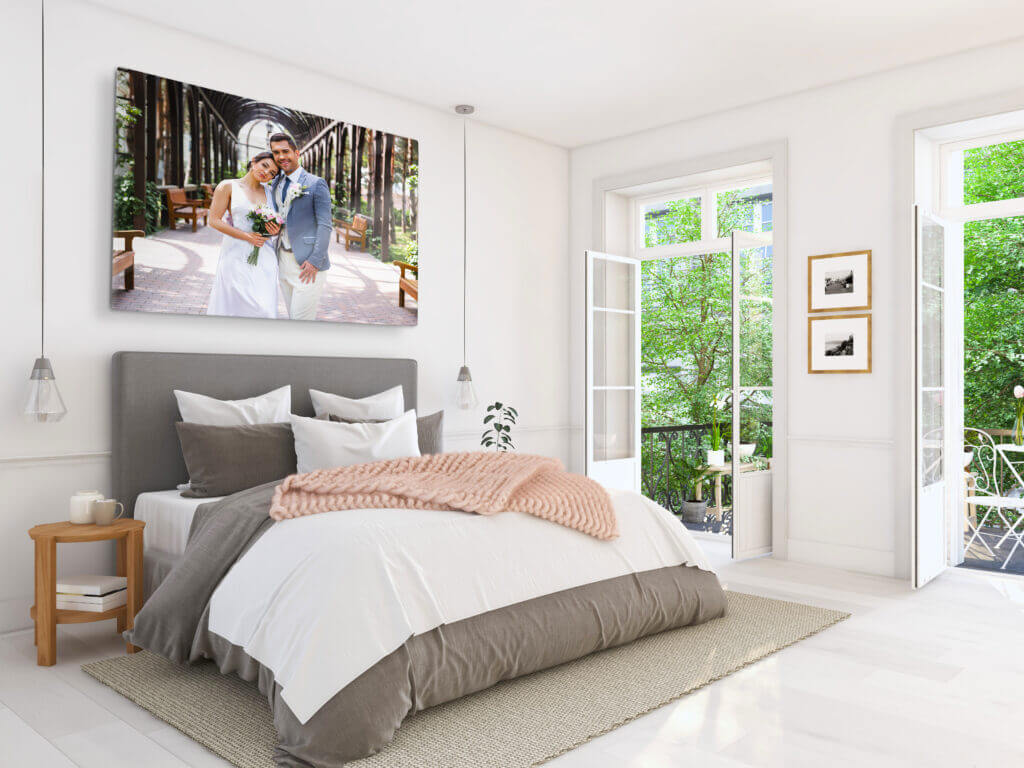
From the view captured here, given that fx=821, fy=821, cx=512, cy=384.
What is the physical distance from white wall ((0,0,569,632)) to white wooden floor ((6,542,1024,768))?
718 mm

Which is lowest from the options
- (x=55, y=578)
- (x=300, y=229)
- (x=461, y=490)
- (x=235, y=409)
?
(x=55, y=578)

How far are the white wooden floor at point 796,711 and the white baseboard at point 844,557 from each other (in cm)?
84

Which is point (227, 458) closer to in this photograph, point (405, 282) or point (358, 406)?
point (358, 406)

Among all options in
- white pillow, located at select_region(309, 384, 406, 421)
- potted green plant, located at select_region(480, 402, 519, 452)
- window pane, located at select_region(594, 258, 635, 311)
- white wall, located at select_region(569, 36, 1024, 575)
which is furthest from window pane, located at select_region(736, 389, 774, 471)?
white pillow, located at select_region(309, 384, 406, 421)

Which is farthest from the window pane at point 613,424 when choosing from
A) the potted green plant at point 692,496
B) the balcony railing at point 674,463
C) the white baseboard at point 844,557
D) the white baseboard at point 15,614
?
the white baseboard at point 15,614

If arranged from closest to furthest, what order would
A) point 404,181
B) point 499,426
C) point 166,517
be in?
point 166,517
point 404,181
point 499,426

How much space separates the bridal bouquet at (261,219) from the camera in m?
4.35

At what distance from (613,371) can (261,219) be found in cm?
262

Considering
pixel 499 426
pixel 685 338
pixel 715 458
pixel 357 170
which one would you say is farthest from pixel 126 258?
pixel 685 338

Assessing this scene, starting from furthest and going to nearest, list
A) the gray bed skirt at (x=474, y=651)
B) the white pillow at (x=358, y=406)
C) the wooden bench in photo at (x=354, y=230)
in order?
the wooden bench in photo at (x=354, y=230) → the white pillow at (x=358, y=406) → the gray bed skirt at (x=474, y=651)

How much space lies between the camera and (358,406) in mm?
4430

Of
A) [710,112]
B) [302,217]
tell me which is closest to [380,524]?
[302,217]

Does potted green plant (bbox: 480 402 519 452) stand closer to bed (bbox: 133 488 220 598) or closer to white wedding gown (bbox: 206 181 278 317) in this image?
white wedding gown (bbox: 206 181 278 317)

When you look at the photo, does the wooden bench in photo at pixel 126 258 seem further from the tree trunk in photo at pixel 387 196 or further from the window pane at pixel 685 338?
the window pane at pixel 685 338
